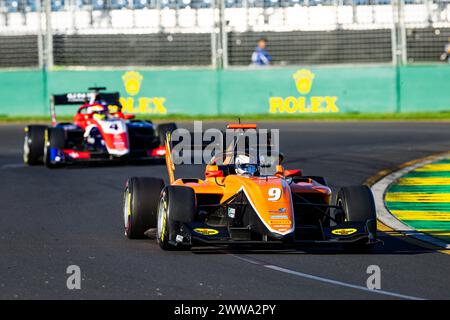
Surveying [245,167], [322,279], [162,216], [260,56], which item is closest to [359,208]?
[245,167]

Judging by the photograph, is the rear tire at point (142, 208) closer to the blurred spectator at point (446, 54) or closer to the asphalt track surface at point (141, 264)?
the asphalt track surface at point (141, 264)

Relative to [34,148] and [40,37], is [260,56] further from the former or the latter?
[34,148]

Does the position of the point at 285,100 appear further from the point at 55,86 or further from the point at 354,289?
the point at 354,289

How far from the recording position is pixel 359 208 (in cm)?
1059

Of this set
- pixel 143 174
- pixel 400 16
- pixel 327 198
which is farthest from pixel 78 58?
pixel 327 198

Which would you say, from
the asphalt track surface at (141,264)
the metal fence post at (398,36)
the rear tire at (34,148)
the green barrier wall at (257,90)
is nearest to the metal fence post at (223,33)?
the green barrier wall at (257,90)

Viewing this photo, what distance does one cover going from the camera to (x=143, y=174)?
58.0 feet

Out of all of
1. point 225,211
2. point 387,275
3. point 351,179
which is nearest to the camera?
point 387,275

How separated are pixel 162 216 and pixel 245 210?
2.62ft

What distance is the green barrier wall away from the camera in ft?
91.5

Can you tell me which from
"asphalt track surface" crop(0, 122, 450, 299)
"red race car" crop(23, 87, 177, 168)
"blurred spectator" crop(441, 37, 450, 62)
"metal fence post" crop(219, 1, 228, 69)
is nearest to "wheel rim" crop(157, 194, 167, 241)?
"asphalt track surface" crop(0, 122, 450, 299)

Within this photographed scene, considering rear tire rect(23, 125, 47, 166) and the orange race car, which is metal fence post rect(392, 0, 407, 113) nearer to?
rear tire rect(23, 125, 47, 166)

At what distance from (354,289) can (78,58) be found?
21.4 m

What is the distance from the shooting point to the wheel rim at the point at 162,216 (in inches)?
410
